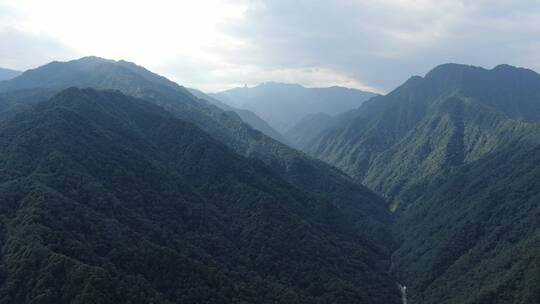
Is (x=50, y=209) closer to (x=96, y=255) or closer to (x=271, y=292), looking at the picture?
(x=96, y=255)

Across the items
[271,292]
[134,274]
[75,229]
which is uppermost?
[75,229]

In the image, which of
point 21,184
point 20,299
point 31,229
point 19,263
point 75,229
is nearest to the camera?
point 20,299

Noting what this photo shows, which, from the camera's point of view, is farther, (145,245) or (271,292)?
(271,292)

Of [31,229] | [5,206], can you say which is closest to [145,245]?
[31,229]

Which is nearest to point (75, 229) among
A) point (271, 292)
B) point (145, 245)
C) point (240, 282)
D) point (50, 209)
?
point (50, 209)

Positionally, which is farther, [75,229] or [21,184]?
[21,184]

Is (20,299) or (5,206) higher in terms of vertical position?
(5,206)

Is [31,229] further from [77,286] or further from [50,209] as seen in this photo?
A: [77,286]

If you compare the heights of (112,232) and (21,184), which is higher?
(21,184)

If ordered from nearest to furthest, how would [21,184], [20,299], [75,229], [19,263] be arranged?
[20,299]
[19,263]
[75,229]
[21,184]
